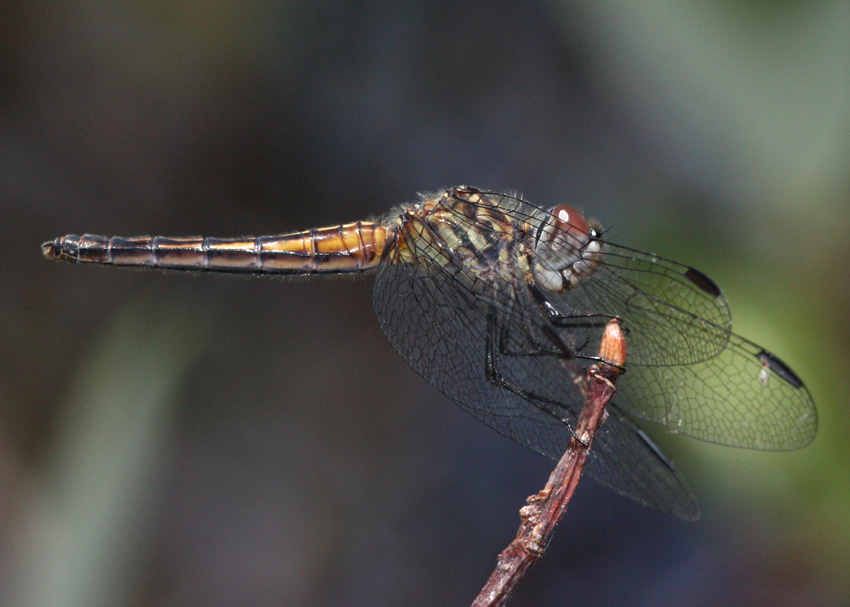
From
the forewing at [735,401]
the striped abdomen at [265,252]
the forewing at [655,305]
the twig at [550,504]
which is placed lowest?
the twig at [550,504]

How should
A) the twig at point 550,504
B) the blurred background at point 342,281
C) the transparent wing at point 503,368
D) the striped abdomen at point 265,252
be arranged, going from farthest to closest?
the blurred background at point 342,281 < the striped abdomen at point 265,252 < the transparent wing at point 503,368 < the twig at point 550,504

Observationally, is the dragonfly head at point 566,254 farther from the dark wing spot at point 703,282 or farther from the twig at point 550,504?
the twig at point 550,504

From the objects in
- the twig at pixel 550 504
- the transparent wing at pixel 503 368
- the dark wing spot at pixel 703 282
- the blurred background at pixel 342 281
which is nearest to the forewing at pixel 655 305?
the dark wing spot at pixel 703 282

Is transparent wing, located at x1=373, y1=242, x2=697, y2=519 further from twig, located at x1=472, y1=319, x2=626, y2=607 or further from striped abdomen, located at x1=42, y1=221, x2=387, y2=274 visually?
twig, located at x1=472, y1=319, x2=626, y2=607

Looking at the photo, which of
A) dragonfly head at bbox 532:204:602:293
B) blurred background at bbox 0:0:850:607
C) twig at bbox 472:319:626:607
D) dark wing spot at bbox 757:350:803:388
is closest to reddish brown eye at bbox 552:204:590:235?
dragonfly head at bbox 532:204:602:293

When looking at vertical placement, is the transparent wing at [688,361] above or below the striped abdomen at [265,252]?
below

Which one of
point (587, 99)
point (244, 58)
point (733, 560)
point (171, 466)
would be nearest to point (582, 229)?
point (733, 560)

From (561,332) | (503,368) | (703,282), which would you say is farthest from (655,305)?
(503,368)
